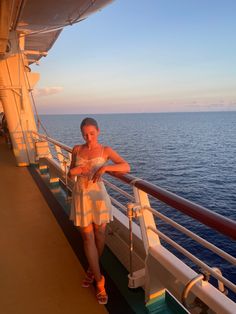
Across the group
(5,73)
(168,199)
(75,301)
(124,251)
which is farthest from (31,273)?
(5,73)

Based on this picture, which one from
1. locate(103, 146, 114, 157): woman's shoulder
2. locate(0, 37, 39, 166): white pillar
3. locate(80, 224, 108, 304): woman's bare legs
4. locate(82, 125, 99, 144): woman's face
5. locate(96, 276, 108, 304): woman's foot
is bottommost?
locate(96, 276, 108, 304): woman's foot

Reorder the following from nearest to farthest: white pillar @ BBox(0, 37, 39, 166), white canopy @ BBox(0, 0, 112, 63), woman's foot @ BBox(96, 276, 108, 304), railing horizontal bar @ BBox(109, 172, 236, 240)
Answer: railing horizontal bar @ BBox(109, 172, 236, 240) → woman's foot @ BBox(96, 276, 108, 304) → white canopy @ BBox(0, 0, 112, 63) → white pillar @ BBox(0, 37, 39, 166)

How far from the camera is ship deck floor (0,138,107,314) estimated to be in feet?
7.15

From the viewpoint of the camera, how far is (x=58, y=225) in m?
3.62

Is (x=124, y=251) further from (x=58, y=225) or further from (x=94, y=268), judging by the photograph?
(x=58, y=225)

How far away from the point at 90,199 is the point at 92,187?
0.32ft

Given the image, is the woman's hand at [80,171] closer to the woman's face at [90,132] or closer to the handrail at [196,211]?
the woman's face at [90,132]

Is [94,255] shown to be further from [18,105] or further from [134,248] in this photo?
[18,105]

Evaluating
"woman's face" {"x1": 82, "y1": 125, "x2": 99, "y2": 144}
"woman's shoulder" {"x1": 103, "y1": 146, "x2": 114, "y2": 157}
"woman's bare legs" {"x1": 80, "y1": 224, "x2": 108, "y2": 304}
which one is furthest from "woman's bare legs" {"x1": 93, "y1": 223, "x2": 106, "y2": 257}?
"woman's face" {"x1": 82, "y1": 125, "x2": 99, "y2": 144}

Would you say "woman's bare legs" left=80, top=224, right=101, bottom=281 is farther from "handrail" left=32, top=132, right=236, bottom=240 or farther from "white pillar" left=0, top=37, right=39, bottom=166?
"white pillar" left=0, top=37, right=39, bottom=166

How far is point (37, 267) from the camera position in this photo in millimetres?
2701

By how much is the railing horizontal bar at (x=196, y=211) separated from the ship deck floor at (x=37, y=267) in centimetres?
104

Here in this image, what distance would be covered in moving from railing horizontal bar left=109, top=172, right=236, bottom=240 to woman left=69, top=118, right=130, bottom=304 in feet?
0.96

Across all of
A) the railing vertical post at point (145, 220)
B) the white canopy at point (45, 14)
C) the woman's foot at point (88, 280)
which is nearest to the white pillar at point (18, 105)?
the white canopy at point (45, 14)
